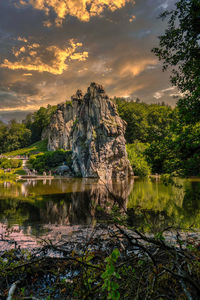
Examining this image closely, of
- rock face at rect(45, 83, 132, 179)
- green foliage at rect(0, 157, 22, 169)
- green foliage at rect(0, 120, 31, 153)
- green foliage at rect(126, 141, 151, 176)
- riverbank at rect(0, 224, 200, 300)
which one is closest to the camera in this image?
riverbank at rect(0, 224, 200, 300)

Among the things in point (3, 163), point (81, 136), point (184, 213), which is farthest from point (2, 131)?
point (184, 213)

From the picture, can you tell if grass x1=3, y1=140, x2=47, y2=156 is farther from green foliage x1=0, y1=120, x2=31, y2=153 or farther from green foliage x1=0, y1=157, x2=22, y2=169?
green foliage x1=0, y1=157, x2=22, y2=169

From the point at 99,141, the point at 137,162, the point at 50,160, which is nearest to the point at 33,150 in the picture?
the point at 50,160

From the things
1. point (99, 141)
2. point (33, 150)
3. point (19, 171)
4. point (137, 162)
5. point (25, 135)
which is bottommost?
point (19, 171)

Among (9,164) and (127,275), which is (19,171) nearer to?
(9,164)

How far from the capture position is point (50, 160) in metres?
60.4

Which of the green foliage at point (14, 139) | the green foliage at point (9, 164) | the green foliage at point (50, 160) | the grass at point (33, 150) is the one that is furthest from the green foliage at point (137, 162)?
the green foliage at point (14, 139)

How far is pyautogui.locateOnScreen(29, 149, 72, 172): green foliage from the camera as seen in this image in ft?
192

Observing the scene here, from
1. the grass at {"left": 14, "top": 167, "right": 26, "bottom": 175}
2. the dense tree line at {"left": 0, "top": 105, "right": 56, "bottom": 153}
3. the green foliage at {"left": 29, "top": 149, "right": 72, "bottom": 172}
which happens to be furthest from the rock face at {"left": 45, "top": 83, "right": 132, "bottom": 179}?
the dense tree line at {"left": 0, "top": 105, "right": 56, "bottom": 153}

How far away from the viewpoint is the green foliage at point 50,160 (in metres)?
58.5

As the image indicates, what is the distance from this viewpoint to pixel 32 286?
4.23 metres

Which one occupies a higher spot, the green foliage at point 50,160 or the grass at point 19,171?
the green foliage at point 50,160

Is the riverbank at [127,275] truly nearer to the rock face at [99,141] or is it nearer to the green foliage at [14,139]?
the rock face at [99,141]

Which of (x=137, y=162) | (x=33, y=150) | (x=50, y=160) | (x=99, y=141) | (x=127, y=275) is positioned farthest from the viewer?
(x=33, y=150)
